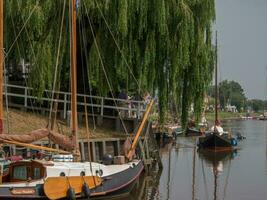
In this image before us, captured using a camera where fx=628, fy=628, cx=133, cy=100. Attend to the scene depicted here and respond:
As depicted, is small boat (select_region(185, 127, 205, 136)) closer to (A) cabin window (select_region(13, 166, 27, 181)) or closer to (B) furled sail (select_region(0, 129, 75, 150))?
(B) furled sail (select_region(0, 129, 75, 150))

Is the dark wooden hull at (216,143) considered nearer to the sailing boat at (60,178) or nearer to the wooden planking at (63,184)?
the sailing boat at (60,178)

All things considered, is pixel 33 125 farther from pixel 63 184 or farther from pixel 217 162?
pixel 217 162

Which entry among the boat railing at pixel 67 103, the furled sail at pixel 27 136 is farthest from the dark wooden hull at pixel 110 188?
the boat railing at pixel 67 103

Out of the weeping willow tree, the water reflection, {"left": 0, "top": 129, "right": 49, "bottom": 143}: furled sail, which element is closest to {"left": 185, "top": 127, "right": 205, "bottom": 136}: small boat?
the water reflection

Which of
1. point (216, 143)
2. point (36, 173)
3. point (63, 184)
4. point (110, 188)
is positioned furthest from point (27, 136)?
point (216, 143)

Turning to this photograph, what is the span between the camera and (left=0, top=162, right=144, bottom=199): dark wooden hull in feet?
68.7

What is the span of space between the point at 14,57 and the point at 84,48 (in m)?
3.80

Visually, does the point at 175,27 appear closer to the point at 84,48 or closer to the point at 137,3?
the point at 137,3

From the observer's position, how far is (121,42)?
3244 cm

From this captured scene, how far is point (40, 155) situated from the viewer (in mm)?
25375

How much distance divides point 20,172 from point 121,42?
12.2m

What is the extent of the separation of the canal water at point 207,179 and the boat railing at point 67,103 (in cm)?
396

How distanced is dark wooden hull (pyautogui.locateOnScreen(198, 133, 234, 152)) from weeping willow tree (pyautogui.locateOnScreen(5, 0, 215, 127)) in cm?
1695

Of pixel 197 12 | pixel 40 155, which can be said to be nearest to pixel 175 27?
pixel 197 12
